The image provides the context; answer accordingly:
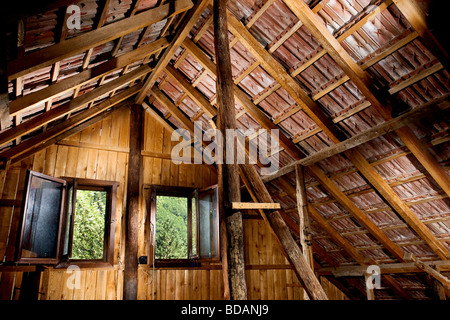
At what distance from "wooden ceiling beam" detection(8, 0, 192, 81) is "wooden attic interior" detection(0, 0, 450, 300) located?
0.01 m

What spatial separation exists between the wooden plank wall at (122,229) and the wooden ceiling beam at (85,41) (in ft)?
9.51

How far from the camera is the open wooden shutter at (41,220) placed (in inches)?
160

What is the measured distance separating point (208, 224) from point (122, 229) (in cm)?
139

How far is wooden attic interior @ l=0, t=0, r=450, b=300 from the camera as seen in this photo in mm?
3219

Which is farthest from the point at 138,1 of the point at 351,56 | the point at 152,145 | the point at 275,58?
the point at 152,145

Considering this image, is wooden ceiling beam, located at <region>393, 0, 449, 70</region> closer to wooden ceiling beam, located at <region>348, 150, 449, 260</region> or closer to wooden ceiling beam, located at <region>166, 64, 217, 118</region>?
wooden ceiling beam, located at <region>348, 150, 449, 260</region>

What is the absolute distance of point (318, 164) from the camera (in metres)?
5.20

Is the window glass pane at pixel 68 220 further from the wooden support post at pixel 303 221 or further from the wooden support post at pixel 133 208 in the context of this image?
the wooden support post at pixel 303 221

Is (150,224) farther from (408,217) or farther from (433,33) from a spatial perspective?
(433,33)

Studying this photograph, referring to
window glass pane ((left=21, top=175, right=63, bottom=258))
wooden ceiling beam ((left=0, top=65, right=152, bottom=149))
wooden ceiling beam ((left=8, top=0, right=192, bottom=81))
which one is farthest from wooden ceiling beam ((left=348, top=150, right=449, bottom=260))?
window glass pane ((left=21, top=175, right=63, bottom=258))

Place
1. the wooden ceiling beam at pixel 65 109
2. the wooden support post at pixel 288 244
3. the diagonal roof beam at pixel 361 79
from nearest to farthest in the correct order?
the wooden support post at pixel 288 244
the diagonal roof beam at pixel 361 79
the wooden ceiling beam at pixel 65 109

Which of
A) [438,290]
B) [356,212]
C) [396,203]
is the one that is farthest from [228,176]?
[438,290]

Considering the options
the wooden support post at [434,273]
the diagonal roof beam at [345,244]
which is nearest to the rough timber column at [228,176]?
the diagonal roof beam at [345,244]
